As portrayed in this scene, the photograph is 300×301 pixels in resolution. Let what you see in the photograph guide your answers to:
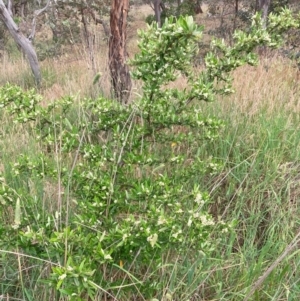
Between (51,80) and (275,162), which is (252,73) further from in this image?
(51,80)

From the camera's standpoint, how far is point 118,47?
3951 mm

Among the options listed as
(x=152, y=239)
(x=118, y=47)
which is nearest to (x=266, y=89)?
(x=118, y=47)

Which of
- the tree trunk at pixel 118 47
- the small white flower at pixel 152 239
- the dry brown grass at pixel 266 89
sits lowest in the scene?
the dry brown grass at pixel 266 89

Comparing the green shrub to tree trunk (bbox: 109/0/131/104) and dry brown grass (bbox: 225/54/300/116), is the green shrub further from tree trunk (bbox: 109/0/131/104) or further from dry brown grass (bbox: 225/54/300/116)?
tree trunk (bbox: 109/0/131/104)

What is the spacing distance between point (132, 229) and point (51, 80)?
5854 millimetres

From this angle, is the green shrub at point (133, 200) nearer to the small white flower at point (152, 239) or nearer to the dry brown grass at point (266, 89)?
the small white flower at point (152, 239)

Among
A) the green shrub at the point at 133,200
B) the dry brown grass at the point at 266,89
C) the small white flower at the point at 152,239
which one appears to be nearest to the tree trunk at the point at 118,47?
the dry brown grass at the point at 266,89

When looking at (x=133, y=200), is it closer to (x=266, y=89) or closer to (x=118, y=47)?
(x=266, y=89)

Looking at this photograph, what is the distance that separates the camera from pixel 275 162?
8.29 feet

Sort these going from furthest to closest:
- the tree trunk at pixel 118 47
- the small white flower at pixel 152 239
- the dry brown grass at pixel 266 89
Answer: the tree trunk at pixel 118 47 → the dry brown grass at pixel 266 89 → the small white flower at pixel 152 239

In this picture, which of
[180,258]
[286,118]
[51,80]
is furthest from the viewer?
[51,80]

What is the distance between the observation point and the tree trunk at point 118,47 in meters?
3.82

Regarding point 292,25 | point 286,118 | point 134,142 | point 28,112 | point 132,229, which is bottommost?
point 286,118

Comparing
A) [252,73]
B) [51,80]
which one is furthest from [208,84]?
[51,80]
